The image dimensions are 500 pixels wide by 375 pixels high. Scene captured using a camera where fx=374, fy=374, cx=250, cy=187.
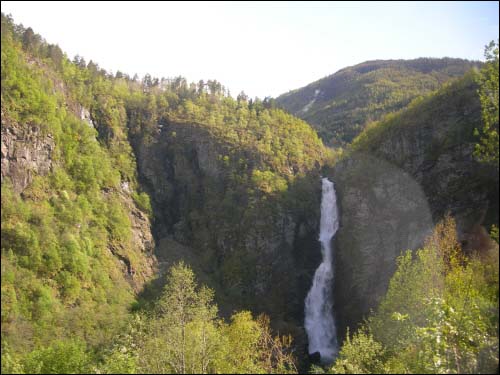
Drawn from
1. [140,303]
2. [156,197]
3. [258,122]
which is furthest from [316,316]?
[258,122]

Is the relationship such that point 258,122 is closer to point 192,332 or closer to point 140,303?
point 140,303

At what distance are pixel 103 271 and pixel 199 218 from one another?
23.6m

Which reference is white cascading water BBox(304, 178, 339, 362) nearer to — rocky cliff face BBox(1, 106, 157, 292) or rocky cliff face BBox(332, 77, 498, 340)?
rocky cliff face BBox(332, 77, 498, 340)

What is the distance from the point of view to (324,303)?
5484 centimetres

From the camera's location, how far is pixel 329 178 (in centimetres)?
7762

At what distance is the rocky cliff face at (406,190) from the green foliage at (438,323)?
11594mm

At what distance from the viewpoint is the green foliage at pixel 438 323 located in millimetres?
17953

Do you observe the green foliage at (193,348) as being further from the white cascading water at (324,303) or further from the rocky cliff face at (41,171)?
the white cascading water at (324,303)

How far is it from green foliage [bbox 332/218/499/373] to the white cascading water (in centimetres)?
2066

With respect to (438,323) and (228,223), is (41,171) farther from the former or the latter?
(438,323)

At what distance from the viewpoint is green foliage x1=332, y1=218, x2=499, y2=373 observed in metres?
18.0

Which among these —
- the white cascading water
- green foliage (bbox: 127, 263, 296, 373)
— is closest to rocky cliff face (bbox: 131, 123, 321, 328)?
the white cascading water

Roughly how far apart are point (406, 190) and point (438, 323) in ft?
114

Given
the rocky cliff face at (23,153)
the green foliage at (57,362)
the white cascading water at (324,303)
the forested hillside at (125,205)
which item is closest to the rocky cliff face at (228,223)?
the forested hillside at (125,205)
